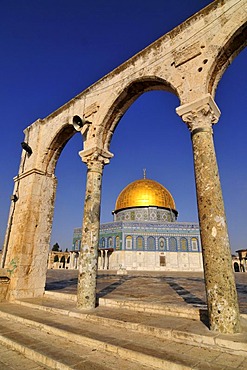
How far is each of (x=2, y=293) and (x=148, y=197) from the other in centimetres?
3075

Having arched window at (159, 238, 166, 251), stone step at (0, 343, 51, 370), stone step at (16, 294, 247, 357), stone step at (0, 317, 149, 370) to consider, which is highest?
arched window at (159, 238, 166, 251)

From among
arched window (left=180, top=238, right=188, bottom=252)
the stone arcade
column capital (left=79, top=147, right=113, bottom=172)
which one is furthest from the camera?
arched window (left=180, top=238, right=188, bottom=252)

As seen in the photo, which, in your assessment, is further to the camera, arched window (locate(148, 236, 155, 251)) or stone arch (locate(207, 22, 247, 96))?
arched window (locate(148, 236, 155, 251))

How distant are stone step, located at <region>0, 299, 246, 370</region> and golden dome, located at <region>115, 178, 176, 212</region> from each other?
32.1m

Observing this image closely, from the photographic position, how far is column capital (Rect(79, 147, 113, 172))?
17.4 ft

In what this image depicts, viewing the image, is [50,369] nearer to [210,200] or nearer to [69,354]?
[69,354]

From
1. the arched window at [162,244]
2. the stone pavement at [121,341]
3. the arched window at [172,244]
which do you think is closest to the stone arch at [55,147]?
the stone pavement at [121,341]

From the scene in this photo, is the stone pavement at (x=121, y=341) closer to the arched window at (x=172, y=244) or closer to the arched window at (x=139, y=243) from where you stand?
the arched window at (x=139, y=243)

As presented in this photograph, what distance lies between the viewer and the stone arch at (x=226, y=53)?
3.80 metres

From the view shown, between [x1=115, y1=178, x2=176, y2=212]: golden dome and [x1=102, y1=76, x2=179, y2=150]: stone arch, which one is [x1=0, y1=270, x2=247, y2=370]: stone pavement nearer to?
[x1=102, y1=76, x2=179, y2=150]: stone arch

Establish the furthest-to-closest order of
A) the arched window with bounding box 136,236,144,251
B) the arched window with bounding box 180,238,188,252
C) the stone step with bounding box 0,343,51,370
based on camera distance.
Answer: the arched window with bounding box 180,238,188,252 < the arched window with bounding box 136,236,144,251 < the stone step with bounding box 0,343,51,370

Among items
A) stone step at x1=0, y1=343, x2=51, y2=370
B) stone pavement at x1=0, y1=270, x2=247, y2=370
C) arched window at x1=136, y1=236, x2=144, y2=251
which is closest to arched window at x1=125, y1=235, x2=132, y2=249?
arched window at x1=136, y1=236, x2=144, y2=251

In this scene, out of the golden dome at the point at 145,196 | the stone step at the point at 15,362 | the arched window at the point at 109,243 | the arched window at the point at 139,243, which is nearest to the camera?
the stone step at the point at 15,362

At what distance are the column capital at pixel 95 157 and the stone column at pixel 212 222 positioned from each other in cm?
212
